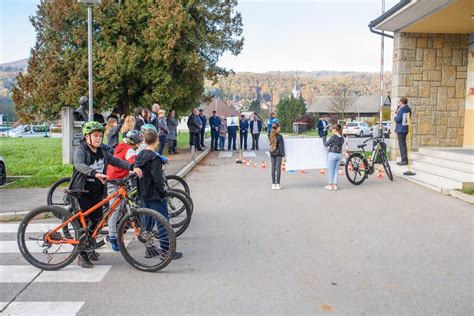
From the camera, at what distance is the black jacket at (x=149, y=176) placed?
622 cm

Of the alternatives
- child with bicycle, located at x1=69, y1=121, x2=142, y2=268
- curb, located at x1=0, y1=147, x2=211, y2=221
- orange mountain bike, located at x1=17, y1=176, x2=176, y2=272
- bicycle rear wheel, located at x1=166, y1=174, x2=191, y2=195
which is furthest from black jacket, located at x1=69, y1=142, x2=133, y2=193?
curb, located at x1=0, y1=147, x2=211, y2=221

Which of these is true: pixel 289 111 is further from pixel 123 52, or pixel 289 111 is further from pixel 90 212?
pixel 90 212

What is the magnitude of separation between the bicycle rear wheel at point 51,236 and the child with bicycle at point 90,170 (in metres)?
0.20

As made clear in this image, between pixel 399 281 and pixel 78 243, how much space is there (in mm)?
3615

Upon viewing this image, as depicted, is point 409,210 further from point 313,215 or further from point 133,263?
point 133,263

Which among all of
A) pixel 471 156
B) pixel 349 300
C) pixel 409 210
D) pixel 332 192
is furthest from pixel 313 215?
pixel 471 156

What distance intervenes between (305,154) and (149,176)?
311 inches

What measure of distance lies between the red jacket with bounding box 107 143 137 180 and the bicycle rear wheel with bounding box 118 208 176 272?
0.88 metres

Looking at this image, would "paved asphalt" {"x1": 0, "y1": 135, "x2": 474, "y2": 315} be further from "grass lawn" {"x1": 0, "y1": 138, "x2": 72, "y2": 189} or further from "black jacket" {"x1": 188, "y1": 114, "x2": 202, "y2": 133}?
"black jacket" {"x1": 188, "y1": 114, "x2": 202, "y2": 133}

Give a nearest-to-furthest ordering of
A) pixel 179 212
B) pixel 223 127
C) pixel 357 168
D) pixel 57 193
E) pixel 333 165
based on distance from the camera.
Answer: pixel 179 212 < pixel 57 193 < pixel 333 165 < pixel 357 168 < pixel 223 127

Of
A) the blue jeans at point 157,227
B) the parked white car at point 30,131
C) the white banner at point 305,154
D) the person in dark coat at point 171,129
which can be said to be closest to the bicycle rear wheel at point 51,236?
the blue jeans at point 157,227

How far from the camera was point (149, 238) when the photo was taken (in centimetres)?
594

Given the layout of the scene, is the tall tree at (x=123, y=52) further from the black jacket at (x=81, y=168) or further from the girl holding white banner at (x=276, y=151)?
the black jacket at (x=81, y=168)

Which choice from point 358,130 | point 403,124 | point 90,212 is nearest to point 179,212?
point 90,212
